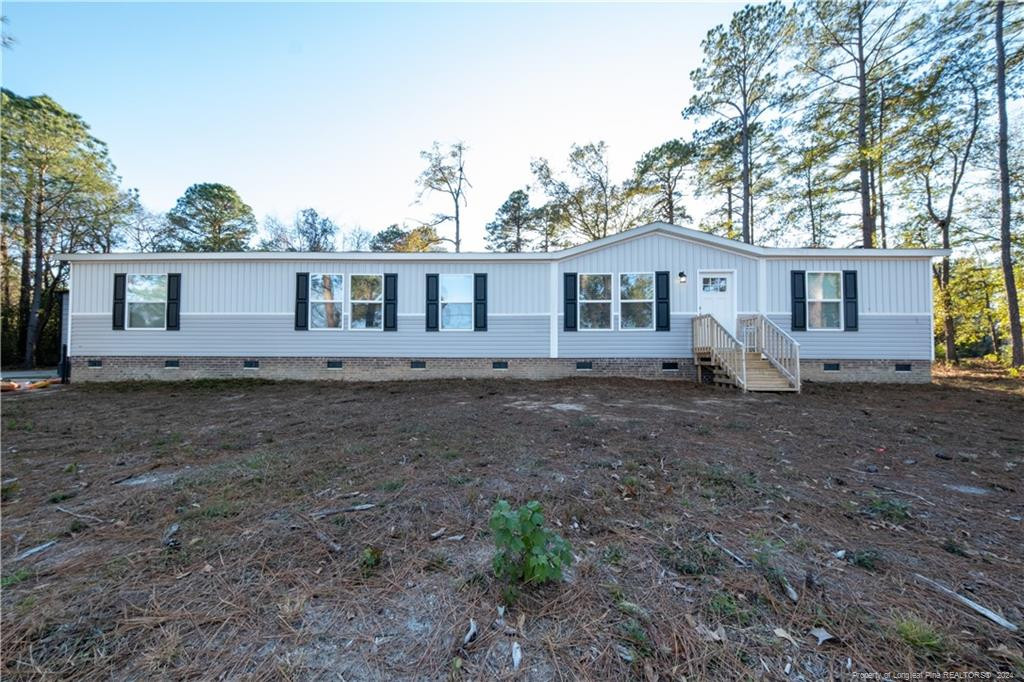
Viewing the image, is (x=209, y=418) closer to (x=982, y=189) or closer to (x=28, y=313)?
(x=28, y=313)

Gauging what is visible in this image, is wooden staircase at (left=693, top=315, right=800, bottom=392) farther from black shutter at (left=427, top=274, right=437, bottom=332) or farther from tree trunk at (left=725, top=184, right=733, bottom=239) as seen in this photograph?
tree trunk at (left=725, top=184, right=733, bottom=239)

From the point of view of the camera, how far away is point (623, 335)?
9.80 metres

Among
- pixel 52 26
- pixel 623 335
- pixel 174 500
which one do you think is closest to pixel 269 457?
pixel 174 500

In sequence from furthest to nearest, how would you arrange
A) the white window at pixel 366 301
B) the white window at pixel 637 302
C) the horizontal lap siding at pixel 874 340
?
the white window at pixel 366 301, the white window at pixel 637 302, the horizontal lap siding at pixel 874 340

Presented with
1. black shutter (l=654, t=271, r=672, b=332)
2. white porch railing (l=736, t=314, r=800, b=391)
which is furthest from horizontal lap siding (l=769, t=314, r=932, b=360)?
black shutter (l=654, t=271, r=672, b=332)

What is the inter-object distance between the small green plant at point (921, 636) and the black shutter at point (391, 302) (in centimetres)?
964

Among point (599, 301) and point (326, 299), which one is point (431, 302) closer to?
point (326, 299)

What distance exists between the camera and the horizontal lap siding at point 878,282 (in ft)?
30.9

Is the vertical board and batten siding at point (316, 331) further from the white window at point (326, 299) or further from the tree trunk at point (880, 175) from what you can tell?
the tree trunk at point (880, 175)

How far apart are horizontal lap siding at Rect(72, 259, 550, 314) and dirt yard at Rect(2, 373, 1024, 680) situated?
5829 millimetres

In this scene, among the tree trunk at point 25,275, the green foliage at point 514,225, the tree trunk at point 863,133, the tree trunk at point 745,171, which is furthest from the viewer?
the green foliage at point 514,225

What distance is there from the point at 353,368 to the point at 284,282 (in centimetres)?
275

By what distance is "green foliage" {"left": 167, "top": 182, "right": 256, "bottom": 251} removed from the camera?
21828mm

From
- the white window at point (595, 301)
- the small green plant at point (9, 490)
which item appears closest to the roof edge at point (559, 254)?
the white window at point (595, 301)
